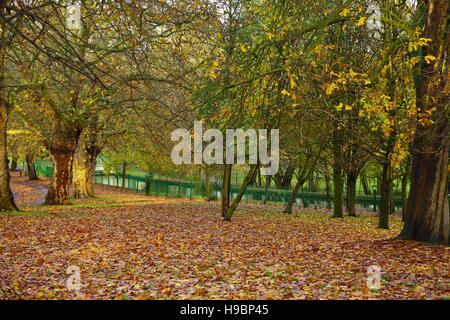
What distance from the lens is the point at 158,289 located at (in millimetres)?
8117

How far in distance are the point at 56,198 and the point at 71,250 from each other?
1525cm

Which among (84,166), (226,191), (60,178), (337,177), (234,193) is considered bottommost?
(234,193)

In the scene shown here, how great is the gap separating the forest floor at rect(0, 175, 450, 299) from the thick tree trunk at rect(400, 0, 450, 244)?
0.65 meters

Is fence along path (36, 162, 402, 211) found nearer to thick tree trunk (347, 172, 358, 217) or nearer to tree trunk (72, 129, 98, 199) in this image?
tree trunk (72, 129, 98, 199)

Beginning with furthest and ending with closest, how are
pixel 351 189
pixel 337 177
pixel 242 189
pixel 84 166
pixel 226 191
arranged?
pixel 84 166
pixel 351 189
pixel 337 177
pixel 226 191
pixel 242 189

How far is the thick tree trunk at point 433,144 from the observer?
11.0m

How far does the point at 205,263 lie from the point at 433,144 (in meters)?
5.69

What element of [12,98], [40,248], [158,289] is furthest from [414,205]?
[12,98]

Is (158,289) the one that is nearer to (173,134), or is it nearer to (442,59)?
(442,59)

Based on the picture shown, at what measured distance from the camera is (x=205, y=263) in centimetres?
1071

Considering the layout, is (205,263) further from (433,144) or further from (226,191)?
(226,191)

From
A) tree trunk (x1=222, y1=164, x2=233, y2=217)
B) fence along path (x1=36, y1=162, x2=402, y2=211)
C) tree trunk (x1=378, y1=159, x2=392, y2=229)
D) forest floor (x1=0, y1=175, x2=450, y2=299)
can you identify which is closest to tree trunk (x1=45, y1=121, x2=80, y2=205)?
forest floor (x1=0, y1=175, x2=450, y2=299)

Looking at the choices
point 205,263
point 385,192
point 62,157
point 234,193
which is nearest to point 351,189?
point 385,192

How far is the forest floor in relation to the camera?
7824 millimetres
